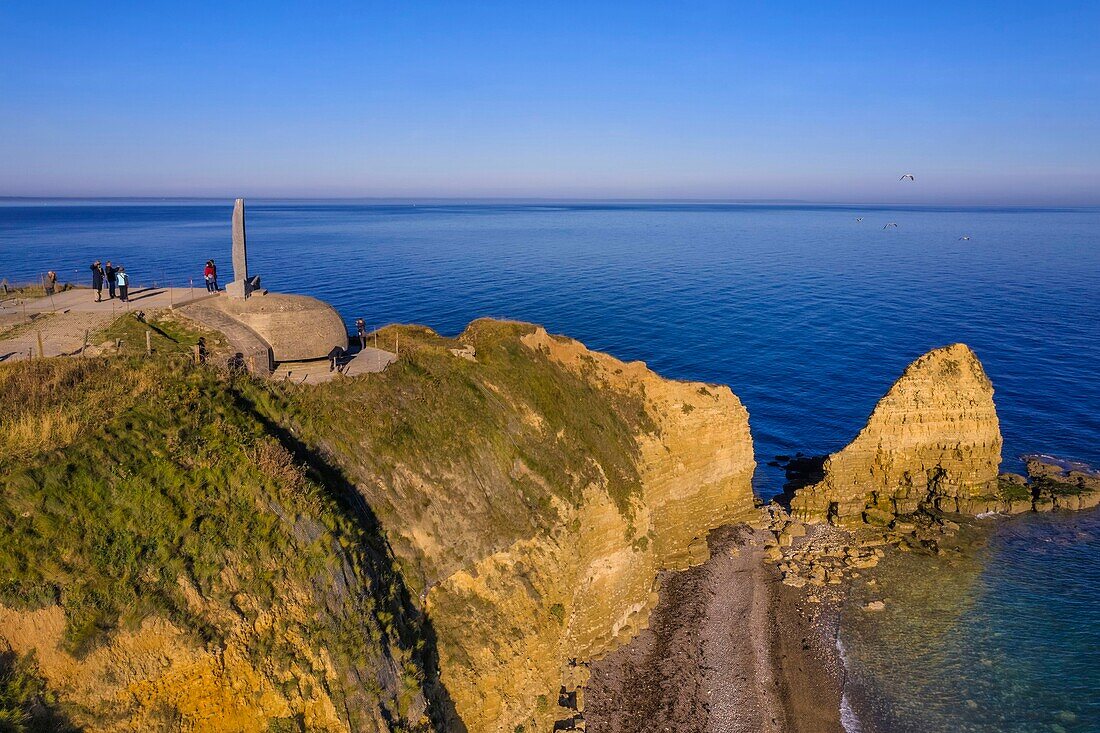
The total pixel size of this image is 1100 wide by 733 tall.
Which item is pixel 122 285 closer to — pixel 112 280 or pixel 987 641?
pixel 112 280

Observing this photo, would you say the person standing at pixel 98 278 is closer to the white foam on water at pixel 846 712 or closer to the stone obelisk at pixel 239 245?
the stone obelisk at pixel 239 245

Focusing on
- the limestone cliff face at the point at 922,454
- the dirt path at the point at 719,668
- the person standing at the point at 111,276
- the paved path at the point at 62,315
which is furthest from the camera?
the limestone cliff face at the point at 922,454

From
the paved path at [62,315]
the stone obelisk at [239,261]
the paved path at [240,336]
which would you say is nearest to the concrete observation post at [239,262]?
the stone obelisk at [239,261]

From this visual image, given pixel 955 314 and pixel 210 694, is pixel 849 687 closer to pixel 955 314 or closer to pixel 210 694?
pixel 210 694

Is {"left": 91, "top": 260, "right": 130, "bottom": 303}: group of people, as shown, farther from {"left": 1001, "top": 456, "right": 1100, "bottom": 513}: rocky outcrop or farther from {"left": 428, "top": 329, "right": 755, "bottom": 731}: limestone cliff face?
{"left": 1001, "top": 456, "right": 1100, "bottom": 513}: rocky outcrop

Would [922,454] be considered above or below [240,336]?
below

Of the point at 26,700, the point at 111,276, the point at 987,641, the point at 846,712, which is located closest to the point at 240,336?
the point at 111,276
